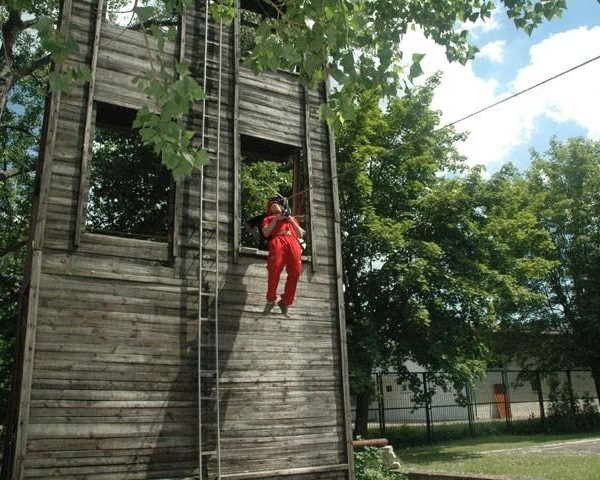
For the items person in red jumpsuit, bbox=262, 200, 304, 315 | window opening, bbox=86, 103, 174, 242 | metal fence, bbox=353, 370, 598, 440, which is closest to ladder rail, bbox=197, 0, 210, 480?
person in red jumpsuit, bbox=262, 200, 304, 315

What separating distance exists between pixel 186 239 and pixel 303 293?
2361 millimetres

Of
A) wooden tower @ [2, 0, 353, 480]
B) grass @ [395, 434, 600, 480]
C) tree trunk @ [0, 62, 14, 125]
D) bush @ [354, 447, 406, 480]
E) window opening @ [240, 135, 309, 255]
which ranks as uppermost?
tree trunk @ [0, 62, 14, 125]

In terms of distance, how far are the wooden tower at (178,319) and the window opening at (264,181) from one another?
0.32m

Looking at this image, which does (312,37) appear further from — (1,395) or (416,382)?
→ (416,382)

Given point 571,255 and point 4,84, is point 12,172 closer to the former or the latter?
point 4,84

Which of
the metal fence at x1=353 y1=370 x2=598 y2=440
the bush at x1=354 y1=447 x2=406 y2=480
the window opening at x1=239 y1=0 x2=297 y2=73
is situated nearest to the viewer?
the window opening at x1=239 y1=0 x2=297 y2=73

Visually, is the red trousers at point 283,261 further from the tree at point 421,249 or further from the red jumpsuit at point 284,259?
the tree at point 421,249

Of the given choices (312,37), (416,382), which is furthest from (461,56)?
(416,382)

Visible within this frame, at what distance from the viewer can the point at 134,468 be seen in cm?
856

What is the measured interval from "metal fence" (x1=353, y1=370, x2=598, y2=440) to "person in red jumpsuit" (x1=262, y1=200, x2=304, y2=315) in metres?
13.3

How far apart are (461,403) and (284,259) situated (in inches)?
581

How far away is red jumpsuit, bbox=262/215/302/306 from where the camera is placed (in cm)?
967

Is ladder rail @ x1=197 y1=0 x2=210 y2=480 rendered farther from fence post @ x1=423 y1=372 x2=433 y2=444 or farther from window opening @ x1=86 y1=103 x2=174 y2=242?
fence post @ x1=423 y1=372 x2=433 y2=444

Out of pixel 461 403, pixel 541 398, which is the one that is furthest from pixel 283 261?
pixel 541 398
